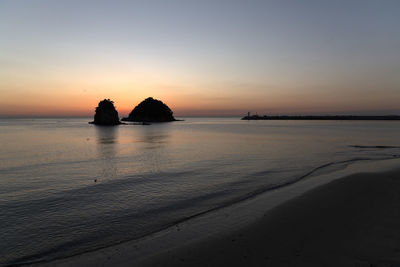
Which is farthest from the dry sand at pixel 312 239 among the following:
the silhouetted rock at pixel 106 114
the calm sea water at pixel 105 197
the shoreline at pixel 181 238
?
the silhouetted rock at pixel 106 114

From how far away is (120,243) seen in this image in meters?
6.48

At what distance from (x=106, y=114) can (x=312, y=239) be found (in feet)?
429

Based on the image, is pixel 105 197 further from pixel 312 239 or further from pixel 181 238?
pixel 312 239

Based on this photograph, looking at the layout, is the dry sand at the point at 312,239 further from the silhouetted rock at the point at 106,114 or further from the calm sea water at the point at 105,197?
the silhouetted rock at the point at 106,114

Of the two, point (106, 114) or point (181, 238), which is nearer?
point (181, 238)

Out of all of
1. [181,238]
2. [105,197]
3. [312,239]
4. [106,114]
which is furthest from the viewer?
[106,114]

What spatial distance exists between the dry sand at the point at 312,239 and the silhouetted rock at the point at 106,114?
127m

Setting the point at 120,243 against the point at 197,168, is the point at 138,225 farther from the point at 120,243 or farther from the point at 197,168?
the point at 197,168

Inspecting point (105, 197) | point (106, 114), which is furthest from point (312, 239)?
point (106, 114)

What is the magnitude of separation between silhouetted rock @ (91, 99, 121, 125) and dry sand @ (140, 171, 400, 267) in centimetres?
12704

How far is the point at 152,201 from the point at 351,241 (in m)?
7.18

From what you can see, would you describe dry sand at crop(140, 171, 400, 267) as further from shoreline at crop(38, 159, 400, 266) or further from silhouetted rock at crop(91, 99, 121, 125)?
silhouetted rock at crop(91, 99, 121, 125)

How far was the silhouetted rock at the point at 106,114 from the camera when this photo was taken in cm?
12394

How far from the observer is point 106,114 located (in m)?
125
